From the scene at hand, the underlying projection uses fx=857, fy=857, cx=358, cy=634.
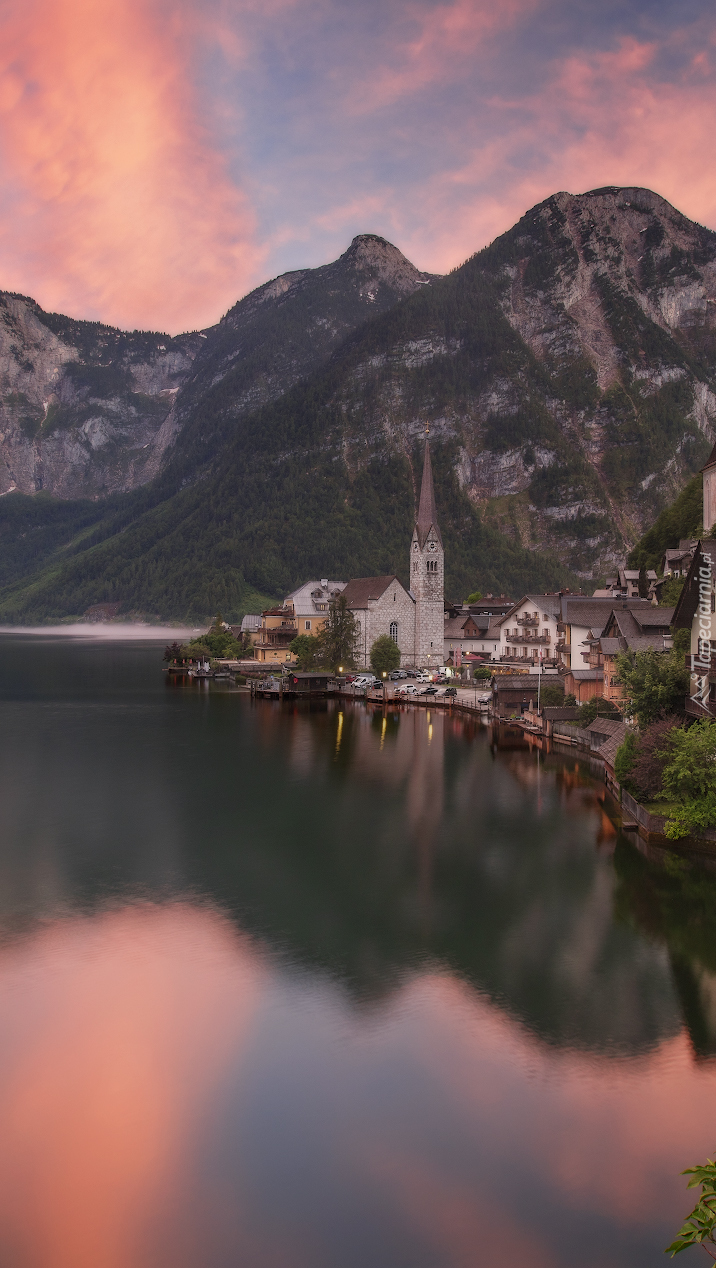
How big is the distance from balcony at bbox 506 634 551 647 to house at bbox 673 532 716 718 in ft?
142

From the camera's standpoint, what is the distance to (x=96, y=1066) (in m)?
19.5

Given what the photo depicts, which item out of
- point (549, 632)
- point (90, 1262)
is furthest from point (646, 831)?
point (549, 632)

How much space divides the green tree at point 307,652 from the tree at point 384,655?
721cm

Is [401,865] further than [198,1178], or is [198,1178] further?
[401,865]

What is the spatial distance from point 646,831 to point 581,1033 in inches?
609

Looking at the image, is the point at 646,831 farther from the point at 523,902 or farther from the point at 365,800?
the point at 365,800

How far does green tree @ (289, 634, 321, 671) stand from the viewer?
3925 inches

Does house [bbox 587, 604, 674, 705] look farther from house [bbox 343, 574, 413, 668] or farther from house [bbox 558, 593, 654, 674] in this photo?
house [bbox 343, 574, 413, 668]

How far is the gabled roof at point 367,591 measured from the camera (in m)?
102

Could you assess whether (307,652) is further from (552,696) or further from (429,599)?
(552,696)

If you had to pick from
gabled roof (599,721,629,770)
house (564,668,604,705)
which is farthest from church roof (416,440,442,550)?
gabled roof (599,721,629,770)

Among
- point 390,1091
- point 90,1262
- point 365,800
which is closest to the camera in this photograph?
point 90,1262

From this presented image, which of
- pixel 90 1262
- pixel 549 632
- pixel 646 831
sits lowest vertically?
pixel 90 1262

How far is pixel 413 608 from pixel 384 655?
35.9 feet
